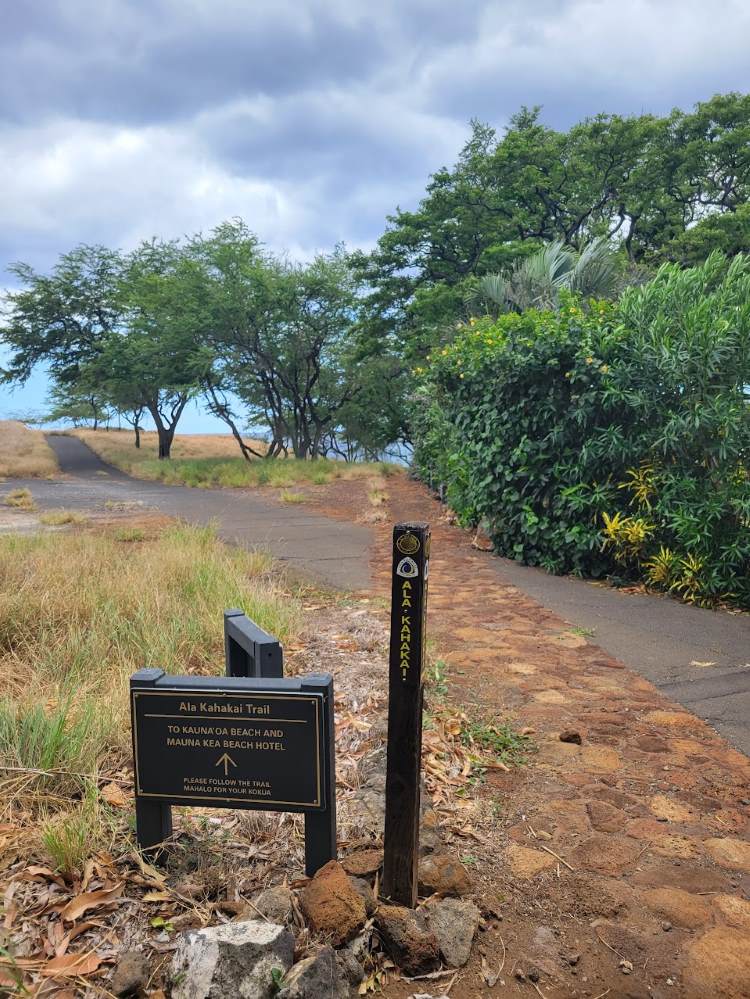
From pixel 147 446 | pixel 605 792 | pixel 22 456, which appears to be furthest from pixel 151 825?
pixel 147 446

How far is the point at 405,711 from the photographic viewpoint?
2572 millimetres

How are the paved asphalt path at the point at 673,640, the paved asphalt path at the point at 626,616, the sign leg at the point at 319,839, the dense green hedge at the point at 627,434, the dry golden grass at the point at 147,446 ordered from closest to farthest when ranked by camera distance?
the sign leg at the point at 319,839 < the paved asphalt path at the point at 673,640 < the paved asphalt path at the point at 626,616 < the dense green hedge at the point at 627,434 < the dry golden grass at the point at 147,446

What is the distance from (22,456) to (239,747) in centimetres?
3063

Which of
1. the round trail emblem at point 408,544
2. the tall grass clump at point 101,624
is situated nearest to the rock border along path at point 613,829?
the round trail emblem at point 408,544

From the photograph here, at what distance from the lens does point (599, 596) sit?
754 cm

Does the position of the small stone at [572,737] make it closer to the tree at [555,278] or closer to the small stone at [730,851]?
the small stone at [730,851]

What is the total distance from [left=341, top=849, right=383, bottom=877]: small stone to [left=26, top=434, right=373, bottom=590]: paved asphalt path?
4813 millimetres

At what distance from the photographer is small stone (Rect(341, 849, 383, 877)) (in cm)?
276

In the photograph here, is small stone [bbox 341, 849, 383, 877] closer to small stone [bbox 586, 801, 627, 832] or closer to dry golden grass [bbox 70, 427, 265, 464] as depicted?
small stone [bbox 586, 801, 627, 832]

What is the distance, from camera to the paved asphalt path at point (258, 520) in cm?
891

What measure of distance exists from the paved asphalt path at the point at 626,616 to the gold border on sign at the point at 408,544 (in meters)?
2.65

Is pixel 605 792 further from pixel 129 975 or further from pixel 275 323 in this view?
pixel 275 323

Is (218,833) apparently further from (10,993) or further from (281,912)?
(10,993)

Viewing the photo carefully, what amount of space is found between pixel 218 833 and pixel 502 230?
81.4ft
